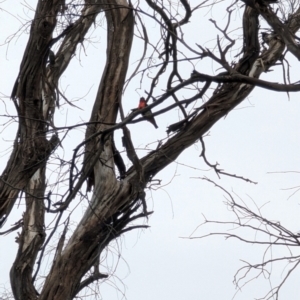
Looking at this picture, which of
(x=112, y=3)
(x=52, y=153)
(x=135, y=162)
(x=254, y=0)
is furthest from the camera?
(x=112, y=3)

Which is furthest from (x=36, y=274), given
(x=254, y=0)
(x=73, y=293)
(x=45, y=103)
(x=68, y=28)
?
(x=254, y=0)

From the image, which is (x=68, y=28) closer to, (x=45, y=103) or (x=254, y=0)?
(x=45, y=103)

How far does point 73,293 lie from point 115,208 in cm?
62

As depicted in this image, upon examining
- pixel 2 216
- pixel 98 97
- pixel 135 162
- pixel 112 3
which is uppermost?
pixel 112 3

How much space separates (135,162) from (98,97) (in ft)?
2.17

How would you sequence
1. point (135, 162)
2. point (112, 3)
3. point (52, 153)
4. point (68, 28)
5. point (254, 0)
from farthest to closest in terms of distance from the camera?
point (68, 28), point (112, 3), point (135, 162), point (52, 153), point (254, 0)

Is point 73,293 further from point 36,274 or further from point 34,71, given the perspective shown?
point 34,71

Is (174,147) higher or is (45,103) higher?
(45,103)

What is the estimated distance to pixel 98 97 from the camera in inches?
191

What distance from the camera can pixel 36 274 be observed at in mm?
4711

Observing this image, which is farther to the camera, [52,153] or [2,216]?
[2,216]

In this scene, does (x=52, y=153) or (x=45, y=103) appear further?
(x=45, y=103)

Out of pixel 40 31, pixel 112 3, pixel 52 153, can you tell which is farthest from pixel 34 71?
pixel 52 153

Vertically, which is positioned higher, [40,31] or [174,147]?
[40,31]
